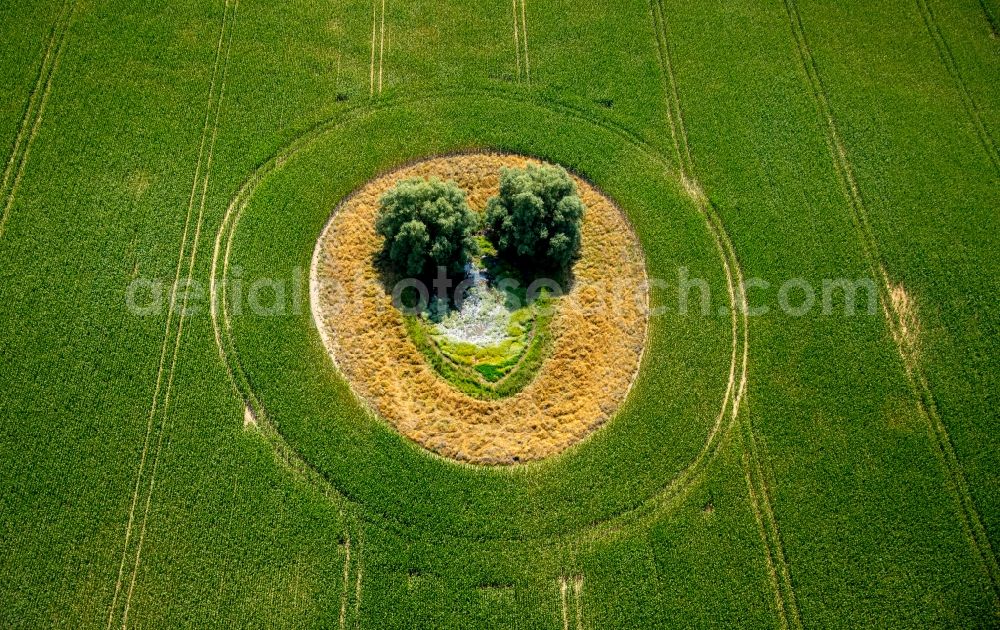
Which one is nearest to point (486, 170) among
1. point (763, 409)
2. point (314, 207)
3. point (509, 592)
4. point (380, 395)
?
point (314, 207)

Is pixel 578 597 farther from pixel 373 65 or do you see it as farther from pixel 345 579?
pixel 373 65

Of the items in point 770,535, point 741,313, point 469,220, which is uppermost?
point 469,220

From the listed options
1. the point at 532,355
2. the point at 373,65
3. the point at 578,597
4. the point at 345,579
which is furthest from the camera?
the point at 373,65

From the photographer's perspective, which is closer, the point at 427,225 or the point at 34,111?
the point at 427,225

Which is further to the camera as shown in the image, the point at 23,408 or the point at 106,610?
the point at 23,408

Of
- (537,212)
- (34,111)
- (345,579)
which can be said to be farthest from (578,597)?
(34,111)

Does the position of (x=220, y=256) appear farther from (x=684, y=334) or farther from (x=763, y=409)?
(x=763, y=409)

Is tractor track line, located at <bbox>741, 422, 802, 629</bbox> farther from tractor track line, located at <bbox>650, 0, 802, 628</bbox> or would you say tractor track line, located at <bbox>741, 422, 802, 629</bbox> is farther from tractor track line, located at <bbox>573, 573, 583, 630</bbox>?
tractor track line, located at <bbox>573, 573, 583, 630</bbox>
